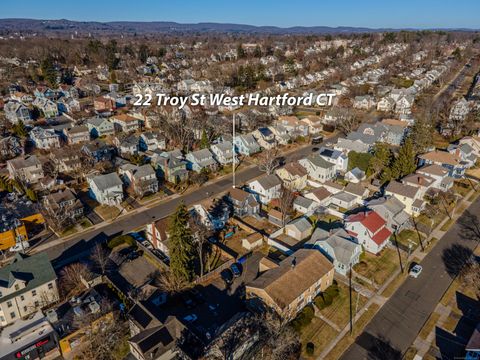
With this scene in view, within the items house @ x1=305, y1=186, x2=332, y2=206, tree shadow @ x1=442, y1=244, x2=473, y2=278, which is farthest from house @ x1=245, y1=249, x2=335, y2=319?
house @ x1=305, y1=186, x2=332, y2=206

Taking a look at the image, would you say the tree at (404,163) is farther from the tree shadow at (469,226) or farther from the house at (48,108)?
the house at (48,108)

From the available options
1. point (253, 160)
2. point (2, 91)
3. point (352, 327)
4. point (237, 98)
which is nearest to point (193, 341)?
point (352, 327)

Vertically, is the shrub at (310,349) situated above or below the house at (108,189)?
below

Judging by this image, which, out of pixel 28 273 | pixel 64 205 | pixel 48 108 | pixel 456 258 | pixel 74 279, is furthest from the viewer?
pixel 48 108

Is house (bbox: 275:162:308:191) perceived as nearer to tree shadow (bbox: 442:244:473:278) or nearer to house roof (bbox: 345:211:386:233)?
house roof (bbox: 345:211:386:233)

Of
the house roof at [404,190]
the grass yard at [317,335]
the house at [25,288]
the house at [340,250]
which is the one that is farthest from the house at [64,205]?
the house roof at [404,190]

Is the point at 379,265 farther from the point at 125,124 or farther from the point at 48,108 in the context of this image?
the point at 48,108

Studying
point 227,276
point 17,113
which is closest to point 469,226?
point 227,276
